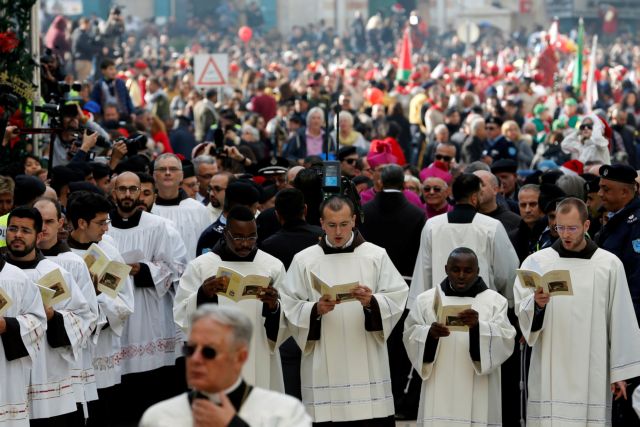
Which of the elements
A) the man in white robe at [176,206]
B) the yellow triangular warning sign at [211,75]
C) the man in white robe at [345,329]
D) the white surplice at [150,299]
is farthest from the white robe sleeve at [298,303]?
the yellow triangular warning sign at [211,75]

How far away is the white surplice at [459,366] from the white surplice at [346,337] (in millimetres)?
233

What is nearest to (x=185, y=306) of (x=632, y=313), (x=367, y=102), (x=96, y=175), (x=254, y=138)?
(x=632, y=313)

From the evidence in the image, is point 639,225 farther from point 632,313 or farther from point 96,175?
point 96,175

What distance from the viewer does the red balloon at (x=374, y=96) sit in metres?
30.7

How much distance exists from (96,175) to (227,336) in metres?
8.13

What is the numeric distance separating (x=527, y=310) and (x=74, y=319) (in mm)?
2837

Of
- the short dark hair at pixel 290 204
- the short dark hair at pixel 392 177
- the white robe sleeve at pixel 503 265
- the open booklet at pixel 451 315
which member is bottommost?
the open booklet at pixel 451 315

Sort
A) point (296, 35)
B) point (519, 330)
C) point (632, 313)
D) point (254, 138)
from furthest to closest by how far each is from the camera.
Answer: point (296, 35), point (254, 138), point (519, 330), point (632, 313)

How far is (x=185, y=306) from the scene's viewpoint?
10477mm

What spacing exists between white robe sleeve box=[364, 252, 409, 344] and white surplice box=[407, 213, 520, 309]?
1.11 m

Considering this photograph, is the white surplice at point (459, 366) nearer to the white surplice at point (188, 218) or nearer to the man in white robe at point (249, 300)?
the man in white robe at point (249, 300)

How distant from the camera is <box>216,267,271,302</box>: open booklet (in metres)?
10.1

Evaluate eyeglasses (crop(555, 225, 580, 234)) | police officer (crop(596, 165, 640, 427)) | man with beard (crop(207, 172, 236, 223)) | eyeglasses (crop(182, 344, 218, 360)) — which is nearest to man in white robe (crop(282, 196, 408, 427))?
eyeglasses (crop(555, 225, 580, 234))

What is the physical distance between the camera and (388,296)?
10391 mm
